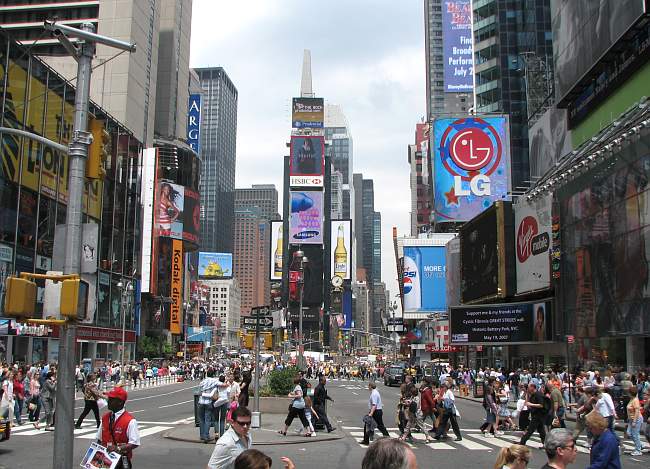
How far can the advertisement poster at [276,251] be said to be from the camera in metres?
184

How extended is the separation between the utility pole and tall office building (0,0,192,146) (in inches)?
2571

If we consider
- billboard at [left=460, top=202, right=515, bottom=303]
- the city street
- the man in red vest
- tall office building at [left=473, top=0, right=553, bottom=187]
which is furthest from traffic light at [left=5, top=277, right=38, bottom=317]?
tall office building at [left=473, top=0, right=553, bottom=187]

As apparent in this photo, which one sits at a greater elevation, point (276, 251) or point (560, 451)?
point (276, 251)

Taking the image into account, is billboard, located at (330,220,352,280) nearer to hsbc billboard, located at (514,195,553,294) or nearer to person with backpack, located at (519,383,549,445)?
hsbc billboard, located at (514,195,553,294)

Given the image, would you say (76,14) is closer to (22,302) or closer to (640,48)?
(640,48)

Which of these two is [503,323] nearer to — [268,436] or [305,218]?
[268,436]

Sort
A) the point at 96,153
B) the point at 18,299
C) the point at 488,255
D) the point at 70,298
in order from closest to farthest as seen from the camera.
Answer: the point at 18,299
the point at 70,298
the point at 96,153
the point at 488,255

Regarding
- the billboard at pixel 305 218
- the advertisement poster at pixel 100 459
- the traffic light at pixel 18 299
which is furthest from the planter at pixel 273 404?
Answer: the billboard at pixel 305 218

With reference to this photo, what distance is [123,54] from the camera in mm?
86625

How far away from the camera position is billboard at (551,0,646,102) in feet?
122

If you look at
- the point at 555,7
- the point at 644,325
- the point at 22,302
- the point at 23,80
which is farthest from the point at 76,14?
the point at 22,302

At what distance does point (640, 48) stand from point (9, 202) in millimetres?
41225

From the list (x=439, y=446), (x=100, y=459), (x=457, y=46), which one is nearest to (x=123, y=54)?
(x=457, y=46)

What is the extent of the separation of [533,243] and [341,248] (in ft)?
479
